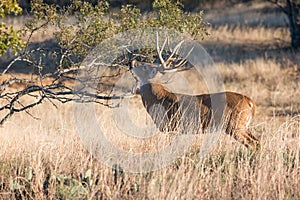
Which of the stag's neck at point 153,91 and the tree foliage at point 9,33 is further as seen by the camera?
the stag's neck at point 153,91

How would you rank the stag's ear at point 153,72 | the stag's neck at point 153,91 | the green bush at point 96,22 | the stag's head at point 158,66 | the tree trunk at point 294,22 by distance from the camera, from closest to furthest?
the green bush at point 96,22 → the stag's head at point 158,66 → the stag's ear at point 153,72 → the stag's neck at point 153,91 → the tree trunk at point 294,22

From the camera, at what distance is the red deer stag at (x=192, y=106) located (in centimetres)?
1002

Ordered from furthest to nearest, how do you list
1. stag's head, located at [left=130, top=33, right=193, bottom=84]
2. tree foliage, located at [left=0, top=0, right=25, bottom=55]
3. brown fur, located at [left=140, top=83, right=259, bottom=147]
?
brown fur, located at [left=140, top=83, right=259, bottom=147] < stag's head, located at [left=130, top=33, right=193, bottom=84] < tree foliage, located at [left=0, top=0, right=25, bottom=55]

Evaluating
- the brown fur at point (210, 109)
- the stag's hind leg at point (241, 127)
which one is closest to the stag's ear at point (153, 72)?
the brown fur at point (210, 109)

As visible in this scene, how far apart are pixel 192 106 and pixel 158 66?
1071 mm

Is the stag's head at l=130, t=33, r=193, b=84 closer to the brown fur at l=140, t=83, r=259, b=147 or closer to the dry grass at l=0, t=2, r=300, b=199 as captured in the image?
the brown fur at l=140, t=83, r=259, b=147

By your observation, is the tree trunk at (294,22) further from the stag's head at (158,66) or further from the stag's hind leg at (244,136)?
the stag's hind leg at (244,136)

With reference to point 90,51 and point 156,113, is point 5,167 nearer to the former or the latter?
point 90,51

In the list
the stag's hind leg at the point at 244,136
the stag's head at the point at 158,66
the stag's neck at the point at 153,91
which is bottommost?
the stag's hind leg at the point at 244,136

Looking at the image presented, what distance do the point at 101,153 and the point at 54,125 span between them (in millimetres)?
4579

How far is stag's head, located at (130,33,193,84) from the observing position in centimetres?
894

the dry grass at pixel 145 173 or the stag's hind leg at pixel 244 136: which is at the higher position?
the stag's hind leg at pixel 244 136

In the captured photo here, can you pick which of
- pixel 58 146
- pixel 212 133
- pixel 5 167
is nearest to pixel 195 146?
pixel 212 133

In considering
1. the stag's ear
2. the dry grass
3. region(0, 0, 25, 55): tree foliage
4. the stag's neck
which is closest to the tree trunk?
the stag's neck
